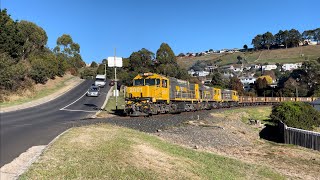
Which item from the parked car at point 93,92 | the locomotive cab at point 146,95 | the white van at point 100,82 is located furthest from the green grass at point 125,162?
the white van at point 100,82

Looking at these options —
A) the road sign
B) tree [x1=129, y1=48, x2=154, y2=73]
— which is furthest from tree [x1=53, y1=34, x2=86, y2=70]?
the road sign

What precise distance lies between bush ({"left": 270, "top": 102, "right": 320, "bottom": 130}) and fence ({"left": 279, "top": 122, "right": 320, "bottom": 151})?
963cm

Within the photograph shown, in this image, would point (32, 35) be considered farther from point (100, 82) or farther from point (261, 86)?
point (261, 86)

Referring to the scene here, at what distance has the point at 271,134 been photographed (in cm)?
3256

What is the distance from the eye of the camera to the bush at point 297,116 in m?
36.4

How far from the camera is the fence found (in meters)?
23.2

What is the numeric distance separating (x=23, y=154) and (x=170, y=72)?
72521mm

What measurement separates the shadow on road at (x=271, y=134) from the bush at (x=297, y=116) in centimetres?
179

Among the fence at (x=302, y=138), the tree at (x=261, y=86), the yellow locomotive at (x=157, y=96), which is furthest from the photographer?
the tree at (x=261, y=86)

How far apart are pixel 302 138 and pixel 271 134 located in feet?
26.6

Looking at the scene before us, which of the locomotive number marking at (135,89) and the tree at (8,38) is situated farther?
the tree at (8,38)

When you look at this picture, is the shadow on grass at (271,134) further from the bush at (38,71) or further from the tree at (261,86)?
the tree at (261,86)

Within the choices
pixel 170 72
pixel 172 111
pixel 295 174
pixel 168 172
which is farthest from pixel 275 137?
pixel 170 72

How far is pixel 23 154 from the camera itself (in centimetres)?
1092
